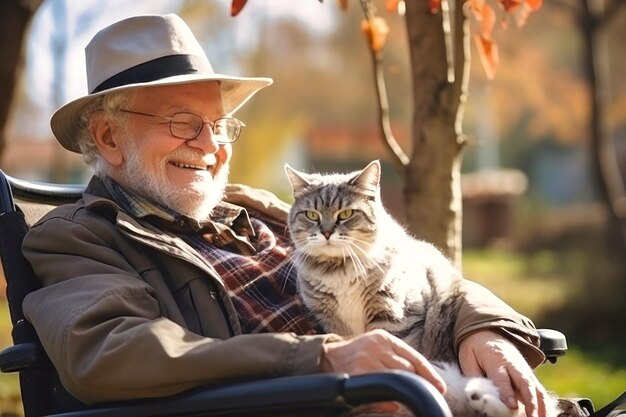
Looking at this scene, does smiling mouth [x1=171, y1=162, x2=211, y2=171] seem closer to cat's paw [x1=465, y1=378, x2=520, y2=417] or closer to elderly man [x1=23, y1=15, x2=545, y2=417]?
elderly man [x1=23, y1=15, x2=545, y2=417]

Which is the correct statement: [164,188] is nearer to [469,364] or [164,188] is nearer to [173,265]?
[173,265]

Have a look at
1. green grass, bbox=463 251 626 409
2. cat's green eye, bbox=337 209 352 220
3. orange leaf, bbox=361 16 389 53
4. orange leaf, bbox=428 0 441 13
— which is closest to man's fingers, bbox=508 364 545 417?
cat's green eye, bbox=337 209 352 220

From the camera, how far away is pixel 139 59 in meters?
3.06

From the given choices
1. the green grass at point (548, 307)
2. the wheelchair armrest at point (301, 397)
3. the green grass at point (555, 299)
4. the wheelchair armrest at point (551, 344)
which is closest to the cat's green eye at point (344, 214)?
the wheelchair armrest at point (551, 344)

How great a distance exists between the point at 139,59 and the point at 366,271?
955mm

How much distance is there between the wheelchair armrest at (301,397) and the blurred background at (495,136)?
163 cm

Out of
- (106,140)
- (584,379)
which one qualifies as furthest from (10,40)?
(584,379)

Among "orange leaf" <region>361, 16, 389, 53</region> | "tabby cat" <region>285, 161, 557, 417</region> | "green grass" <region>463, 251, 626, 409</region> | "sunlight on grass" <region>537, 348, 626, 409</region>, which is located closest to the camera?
"tabby cat" <region>285, 161, 557, 417</region>

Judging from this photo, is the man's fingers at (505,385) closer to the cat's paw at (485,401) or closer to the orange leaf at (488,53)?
the cat's paw at (485,401)

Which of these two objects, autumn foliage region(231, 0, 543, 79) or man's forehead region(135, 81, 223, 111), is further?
autumn foliage region(231, 0, 543, 79)

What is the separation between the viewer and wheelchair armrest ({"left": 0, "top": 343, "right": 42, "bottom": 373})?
2.53m

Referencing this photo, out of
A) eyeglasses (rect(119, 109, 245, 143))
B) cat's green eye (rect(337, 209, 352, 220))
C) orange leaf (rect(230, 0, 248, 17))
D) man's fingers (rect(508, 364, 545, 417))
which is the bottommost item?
man's fingers (rect(508, 364, 545, 417))

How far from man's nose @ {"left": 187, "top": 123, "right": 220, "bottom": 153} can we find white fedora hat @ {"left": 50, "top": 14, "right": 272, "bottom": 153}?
6.3 inches

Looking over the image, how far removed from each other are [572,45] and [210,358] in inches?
901
